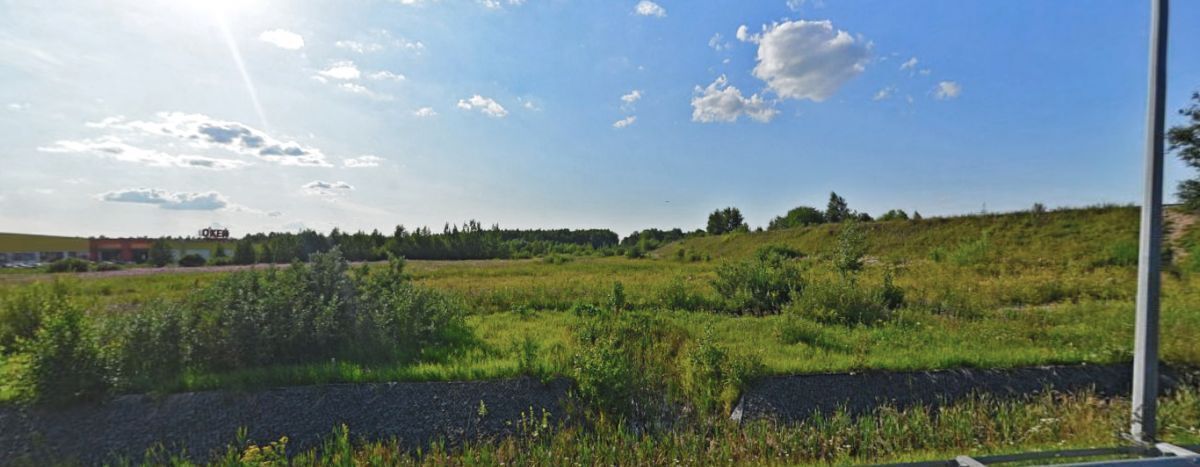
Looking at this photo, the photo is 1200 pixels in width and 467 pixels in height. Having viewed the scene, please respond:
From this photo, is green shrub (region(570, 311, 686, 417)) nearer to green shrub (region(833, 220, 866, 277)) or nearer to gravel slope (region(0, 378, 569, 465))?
gravel slope (region(0, 378, 569, 465))

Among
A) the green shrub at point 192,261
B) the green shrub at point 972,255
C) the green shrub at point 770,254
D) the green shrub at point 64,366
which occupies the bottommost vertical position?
the green shrub at point 192,261

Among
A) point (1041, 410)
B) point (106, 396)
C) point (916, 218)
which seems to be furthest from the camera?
point (916, 218)

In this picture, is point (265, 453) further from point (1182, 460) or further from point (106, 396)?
point (1182, 460)

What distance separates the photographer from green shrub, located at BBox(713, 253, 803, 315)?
13.3m

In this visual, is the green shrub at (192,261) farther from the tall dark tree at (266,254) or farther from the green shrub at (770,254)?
the green shrub at (770,254)

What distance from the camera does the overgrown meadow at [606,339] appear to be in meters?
6.18

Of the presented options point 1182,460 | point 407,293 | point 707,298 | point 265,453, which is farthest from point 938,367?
point 407,293

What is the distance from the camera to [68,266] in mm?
27688

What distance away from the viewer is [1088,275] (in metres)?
16.4

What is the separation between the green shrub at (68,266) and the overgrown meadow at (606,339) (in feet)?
63.2

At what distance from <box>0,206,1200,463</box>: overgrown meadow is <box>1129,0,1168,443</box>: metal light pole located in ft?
3.80

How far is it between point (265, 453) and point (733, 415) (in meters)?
6.27

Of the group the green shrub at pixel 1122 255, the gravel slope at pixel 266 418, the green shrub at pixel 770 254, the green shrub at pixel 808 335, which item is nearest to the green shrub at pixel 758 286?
the green shrub at pixel 770 254

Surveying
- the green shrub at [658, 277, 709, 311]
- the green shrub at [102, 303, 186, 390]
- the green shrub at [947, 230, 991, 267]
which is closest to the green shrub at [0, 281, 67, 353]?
the green shrub at [102, 303, 186, 390]
